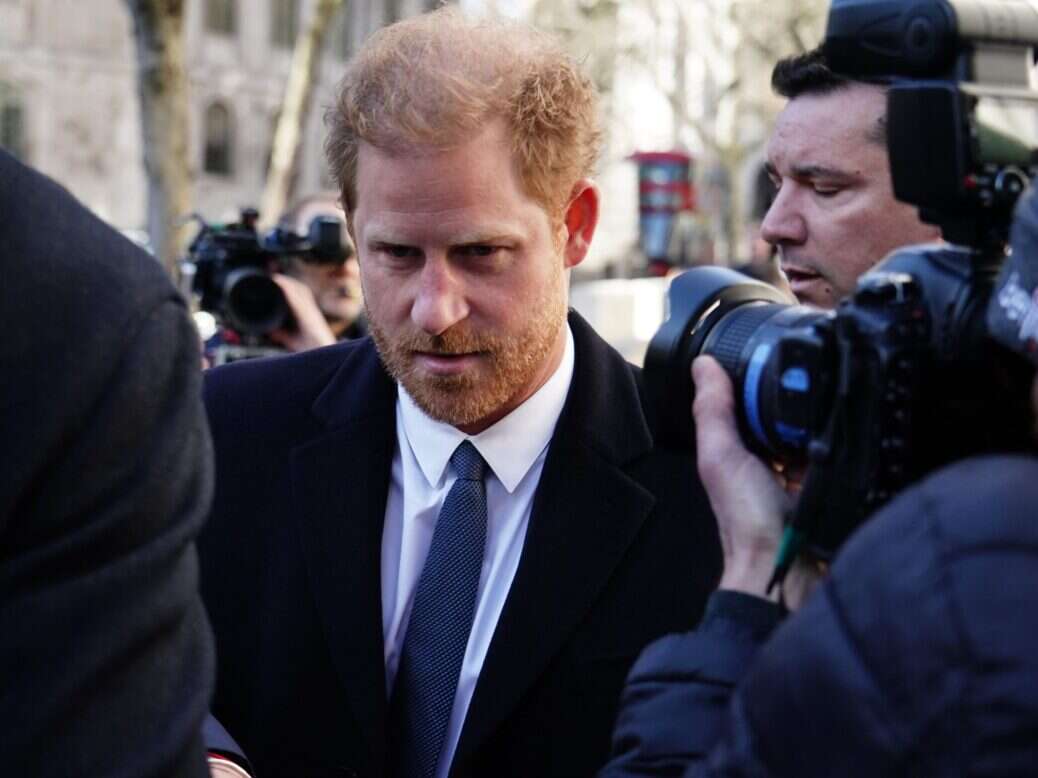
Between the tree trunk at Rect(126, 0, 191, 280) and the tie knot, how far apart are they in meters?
8.67

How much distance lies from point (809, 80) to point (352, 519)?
132 cm

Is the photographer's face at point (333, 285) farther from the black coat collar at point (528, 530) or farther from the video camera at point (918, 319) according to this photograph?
the video camera at point (918, 319)

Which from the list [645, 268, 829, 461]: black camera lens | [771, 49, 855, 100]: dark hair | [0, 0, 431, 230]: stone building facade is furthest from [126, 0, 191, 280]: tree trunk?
[0, 0, 431, 230]: stone building facade

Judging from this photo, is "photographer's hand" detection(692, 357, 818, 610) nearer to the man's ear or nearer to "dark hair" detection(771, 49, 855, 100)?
the man's ear

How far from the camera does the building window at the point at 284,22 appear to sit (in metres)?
38.6

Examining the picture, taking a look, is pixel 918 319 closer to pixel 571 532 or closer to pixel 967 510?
pixel 967 510

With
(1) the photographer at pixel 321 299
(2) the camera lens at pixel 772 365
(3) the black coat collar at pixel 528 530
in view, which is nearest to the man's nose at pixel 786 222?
(3) the black coat collar at pixel 528 530

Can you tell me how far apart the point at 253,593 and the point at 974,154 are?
1.37 metres

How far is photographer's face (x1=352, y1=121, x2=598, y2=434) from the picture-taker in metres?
2.59

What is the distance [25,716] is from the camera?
1.39 meters

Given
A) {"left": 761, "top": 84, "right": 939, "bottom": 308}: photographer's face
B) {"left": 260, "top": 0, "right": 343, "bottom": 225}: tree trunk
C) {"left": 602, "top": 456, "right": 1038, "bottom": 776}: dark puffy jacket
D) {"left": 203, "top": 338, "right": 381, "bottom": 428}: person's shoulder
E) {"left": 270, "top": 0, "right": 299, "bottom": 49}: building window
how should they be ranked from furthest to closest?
{"left": 270, "top": 0, "right": 299, "bottom": 49}: building window, {"left": 260, "top": 0, "right": 343, "bottom": 225}: tree trunk, {"left": 761, "top": 84, "right": 939, "bottom": 308}: photographer's face, {"left": 203, "top": 338, "right": 381, "bottom": 428}: person's shoulder, {"left": 602, "top": 456, "right": 1038, "bottom": 776}: dark puffy jacket

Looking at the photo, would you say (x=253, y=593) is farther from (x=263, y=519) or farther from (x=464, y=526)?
(x=464, y=526)

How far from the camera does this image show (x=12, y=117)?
107 ft

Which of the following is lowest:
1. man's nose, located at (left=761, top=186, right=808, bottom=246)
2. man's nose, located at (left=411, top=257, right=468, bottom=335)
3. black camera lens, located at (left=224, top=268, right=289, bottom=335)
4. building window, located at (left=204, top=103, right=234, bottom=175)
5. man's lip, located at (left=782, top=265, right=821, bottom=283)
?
building window, located at (left=204, top=103, right=234, bottom=175)
